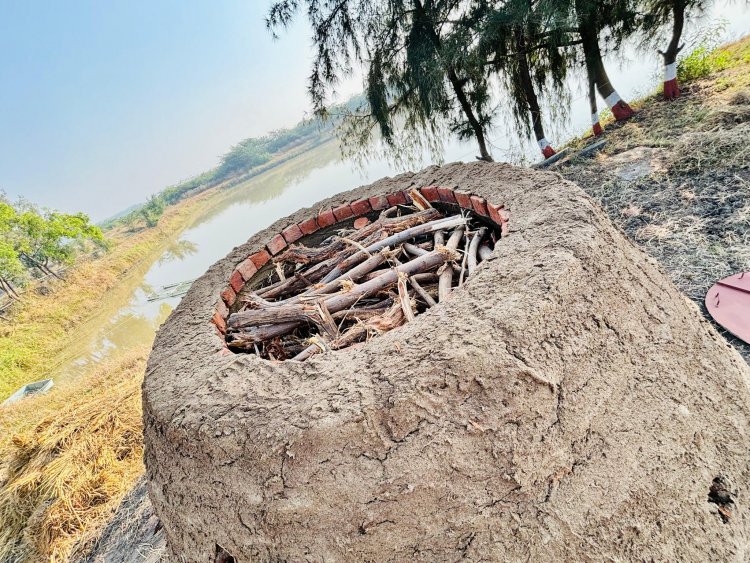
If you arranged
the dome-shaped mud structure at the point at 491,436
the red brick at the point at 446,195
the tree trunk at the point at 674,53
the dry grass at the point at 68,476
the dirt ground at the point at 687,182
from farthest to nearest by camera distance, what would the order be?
the tree trunk at the point at 674,53
the dry grass at the point at 68,476
the dirt ground at the point at 687,182
the red brick at the point at 446,195
the dome-shaped mud structure at the point at 491,436

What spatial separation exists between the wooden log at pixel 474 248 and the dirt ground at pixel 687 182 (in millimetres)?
1126

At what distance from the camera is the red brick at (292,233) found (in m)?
2.70

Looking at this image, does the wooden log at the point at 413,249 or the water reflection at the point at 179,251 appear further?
the water reflection at the point at 179,251

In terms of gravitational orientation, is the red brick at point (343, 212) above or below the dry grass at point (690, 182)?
above

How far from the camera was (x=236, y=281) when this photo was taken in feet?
7.88

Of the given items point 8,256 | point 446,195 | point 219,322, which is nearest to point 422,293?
point 446,195

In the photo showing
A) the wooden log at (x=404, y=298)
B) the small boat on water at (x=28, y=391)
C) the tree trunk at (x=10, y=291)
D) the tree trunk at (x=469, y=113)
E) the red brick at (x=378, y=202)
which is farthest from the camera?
the tree trunk at (x=10, y=291)

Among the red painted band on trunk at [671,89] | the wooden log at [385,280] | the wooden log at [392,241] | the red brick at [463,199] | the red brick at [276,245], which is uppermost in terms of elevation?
the red brick at [276,245]

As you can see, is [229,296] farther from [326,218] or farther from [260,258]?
[326,218]

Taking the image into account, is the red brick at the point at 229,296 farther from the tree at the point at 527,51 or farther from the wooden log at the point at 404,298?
the tree at the point at 527,51

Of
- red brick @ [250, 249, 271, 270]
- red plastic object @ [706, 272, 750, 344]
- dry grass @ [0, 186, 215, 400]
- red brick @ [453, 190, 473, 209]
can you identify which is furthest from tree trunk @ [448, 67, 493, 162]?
dry grass @ [0, 186, 215, 400]

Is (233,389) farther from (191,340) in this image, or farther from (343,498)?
(191,340)

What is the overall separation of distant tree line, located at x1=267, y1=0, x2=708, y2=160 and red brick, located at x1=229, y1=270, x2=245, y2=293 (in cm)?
612

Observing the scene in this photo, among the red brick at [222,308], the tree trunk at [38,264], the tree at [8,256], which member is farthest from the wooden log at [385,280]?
the tree trunk at [38,264]
